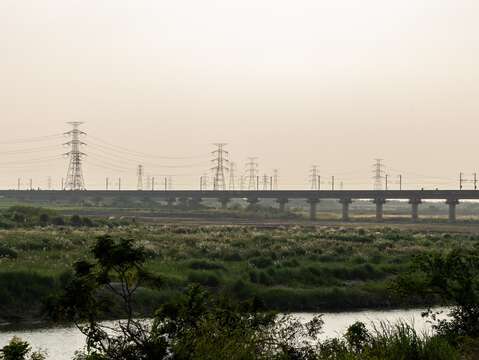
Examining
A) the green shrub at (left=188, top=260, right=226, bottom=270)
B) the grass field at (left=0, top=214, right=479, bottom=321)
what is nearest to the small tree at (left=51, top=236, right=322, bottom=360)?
the grass field at (left=0, top=214, right=479, bottom=321)

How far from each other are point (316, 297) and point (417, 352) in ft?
96.5

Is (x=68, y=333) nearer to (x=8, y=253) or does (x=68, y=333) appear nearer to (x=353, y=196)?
(x=8, y=253)

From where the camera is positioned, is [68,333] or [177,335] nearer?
[177,335]

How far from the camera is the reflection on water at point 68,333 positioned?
32.8 metres

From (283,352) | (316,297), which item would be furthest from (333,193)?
(283,352)

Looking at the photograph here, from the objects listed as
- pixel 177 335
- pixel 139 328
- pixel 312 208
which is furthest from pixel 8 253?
pixel 312 208

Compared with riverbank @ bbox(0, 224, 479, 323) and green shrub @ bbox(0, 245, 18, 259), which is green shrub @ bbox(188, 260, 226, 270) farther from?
green shrub @ bbox(0, 245, 18, 259)

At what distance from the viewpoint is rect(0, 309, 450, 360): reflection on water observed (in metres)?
32.8

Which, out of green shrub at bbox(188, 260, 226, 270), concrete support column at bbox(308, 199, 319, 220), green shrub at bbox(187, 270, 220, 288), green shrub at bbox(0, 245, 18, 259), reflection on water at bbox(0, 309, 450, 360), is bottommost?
reflection on water at bbox(0, 309, 450, 360)

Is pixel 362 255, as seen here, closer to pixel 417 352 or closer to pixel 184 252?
pixel 184 252

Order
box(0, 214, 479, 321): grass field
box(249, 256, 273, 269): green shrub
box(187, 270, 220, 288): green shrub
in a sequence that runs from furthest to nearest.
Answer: box(249, 256, 273, 269): green shrub, box(187, 270, 220, 288): green shrub, box(0, 214, 479, 321): grass field

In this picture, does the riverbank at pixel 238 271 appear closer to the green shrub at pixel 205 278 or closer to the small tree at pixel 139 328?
the green shrub at pixel 205 278

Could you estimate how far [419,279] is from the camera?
28406 mm

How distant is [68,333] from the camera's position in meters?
36.8
